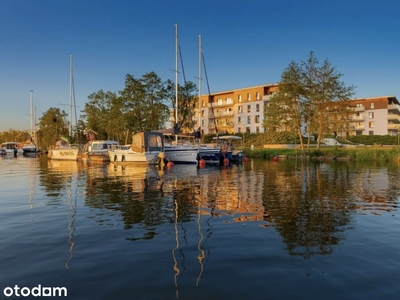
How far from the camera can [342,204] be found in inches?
538

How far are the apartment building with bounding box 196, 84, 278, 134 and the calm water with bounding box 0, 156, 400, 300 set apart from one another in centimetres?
8119

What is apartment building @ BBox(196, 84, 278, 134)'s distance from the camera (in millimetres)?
96188

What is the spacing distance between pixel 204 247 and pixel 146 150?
32731mm

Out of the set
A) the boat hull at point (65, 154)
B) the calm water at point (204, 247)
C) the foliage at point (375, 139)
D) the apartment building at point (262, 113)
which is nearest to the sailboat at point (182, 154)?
the boat hull at point (65, 154)

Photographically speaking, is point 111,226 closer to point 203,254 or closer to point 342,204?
point 203,254

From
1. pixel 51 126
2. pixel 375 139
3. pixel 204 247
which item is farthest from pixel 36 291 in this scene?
pixel 51 126

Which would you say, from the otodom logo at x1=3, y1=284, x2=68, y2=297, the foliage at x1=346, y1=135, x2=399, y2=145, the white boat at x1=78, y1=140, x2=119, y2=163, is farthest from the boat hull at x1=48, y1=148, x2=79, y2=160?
the foliage at x1=346, y1=135, x2=399, y2=145

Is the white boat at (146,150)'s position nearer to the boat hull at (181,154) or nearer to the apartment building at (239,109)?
the boat hull at (181,154)

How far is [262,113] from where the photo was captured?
9450 cm

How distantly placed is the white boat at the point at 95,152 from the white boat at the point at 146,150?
917 cm

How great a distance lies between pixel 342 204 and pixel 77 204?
10.8 m

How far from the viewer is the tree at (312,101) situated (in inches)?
2218

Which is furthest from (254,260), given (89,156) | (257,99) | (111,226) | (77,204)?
(257,99)

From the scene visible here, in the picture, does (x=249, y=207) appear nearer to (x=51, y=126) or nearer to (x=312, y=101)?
(x=312, y=101)
